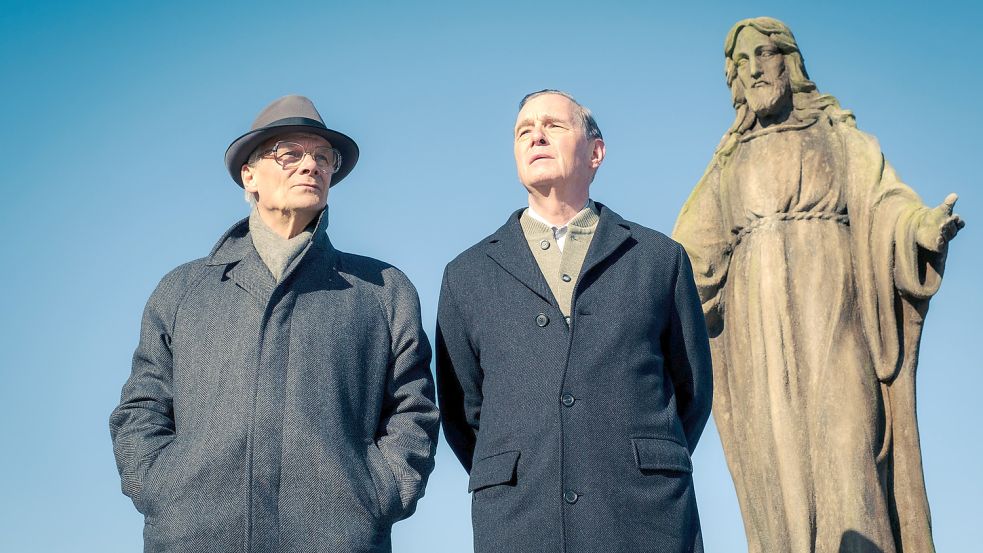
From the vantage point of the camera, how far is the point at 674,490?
5.21 metres

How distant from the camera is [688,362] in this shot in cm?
570

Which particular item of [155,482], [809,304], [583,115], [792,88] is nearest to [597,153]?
[583,115]

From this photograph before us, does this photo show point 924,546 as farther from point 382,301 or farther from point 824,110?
point 382,301

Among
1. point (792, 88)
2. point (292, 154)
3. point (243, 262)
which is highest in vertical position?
point (792, 88)

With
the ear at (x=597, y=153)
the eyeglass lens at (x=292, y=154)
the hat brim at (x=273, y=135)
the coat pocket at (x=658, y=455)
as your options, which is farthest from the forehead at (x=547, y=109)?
the coat pocket at (x=658, y=455)

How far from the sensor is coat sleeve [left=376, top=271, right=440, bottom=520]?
17.3 feet

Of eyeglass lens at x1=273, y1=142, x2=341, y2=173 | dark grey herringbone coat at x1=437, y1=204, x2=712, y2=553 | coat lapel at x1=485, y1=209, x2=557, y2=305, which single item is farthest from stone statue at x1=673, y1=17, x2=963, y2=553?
eyeglass lens at x1=273, y1=142, x2=341, y2=173

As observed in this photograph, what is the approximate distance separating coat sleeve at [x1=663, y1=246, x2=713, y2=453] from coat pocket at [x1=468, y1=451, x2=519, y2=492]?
0.83 metres

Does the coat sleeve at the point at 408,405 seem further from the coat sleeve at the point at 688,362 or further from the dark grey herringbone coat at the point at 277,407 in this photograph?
the coat sleeve at the point at 688,362

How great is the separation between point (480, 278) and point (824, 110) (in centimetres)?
335

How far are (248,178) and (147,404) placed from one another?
1.04 meters

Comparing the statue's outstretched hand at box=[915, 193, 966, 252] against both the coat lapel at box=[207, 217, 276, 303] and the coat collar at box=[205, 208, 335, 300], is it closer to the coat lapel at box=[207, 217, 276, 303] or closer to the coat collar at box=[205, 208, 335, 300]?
the coat collar at box=[205, 208, 335, 300]

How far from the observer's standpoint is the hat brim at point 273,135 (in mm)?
5715

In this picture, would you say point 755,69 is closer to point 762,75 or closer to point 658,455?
point 762,75
